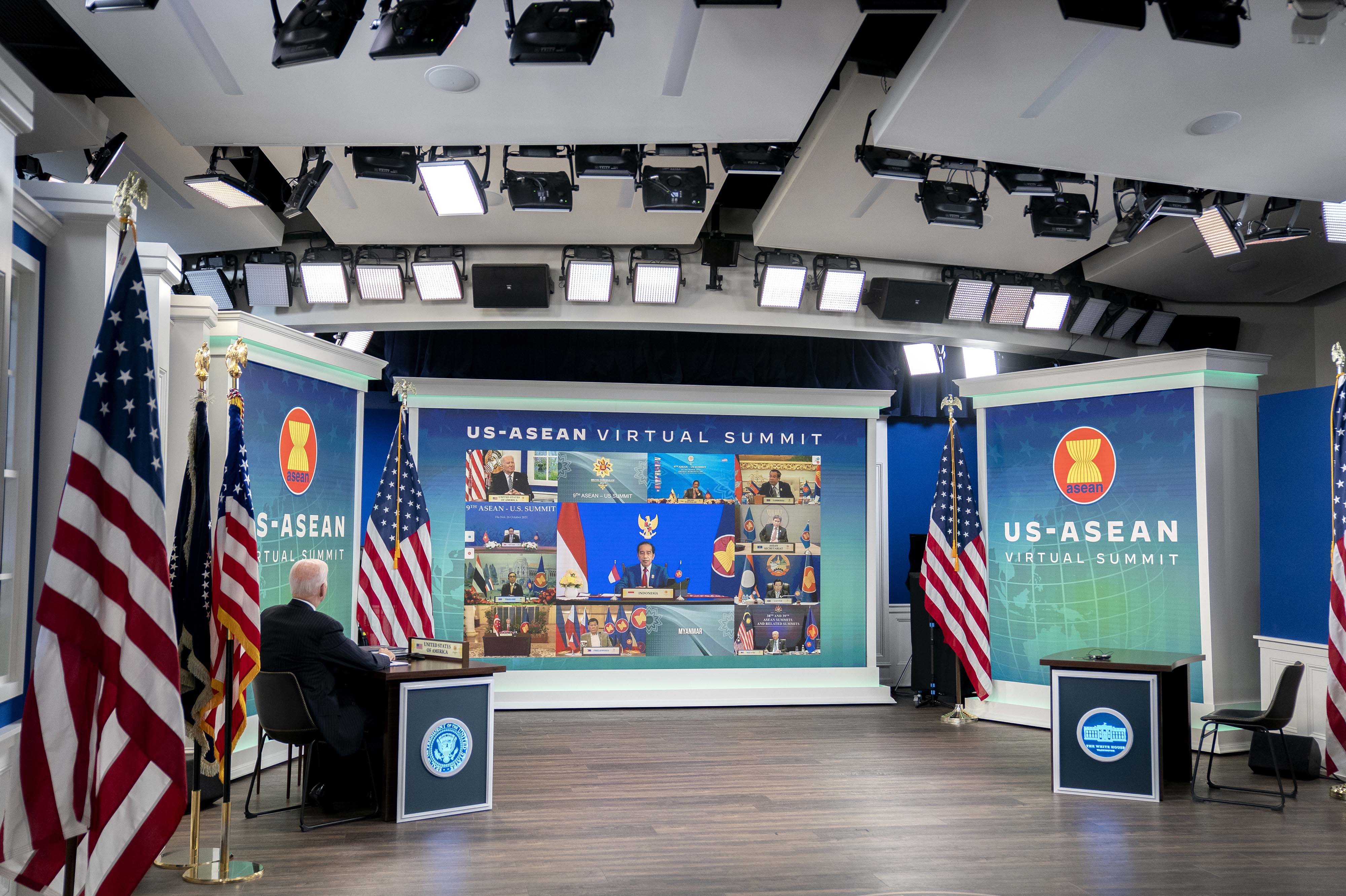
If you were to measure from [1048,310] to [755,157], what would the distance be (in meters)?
4.26

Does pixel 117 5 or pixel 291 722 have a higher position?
pixel 117 5

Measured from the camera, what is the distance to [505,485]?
369 inches

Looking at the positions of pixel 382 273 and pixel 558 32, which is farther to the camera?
pixel 382 273

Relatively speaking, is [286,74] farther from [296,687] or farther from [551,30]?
[296,687]

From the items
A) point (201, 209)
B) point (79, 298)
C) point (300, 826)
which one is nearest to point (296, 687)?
point (300, 826)

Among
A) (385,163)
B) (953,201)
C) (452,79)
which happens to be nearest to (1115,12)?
(953,201)

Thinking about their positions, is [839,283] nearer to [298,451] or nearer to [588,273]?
[588,273]

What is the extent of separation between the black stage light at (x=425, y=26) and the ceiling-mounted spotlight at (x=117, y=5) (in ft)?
2.69

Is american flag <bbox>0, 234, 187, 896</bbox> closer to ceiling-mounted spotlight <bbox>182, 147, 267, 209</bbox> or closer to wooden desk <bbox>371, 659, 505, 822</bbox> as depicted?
wooden desk <bbox>371, 659, 505, 822</bbox>

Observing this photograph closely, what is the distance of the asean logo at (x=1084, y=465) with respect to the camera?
26.9 ft

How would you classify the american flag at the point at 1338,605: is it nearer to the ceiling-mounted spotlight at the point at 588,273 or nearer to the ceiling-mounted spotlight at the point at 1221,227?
the ceiling-mounted spotlight at the point at 1221,227

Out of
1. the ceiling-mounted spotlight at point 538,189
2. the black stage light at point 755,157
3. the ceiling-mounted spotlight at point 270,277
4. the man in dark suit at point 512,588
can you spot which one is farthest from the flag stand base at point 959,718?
the ceiling-mounted spotlight at point 270,277

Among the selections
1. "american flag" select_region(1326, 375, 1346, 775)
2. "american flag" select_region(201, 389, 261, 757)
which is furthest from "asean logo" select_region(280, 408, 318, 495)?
"american flag" select_region(1326, 375, 1346, 775)

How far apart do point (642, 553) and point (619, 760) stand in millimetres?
2834
